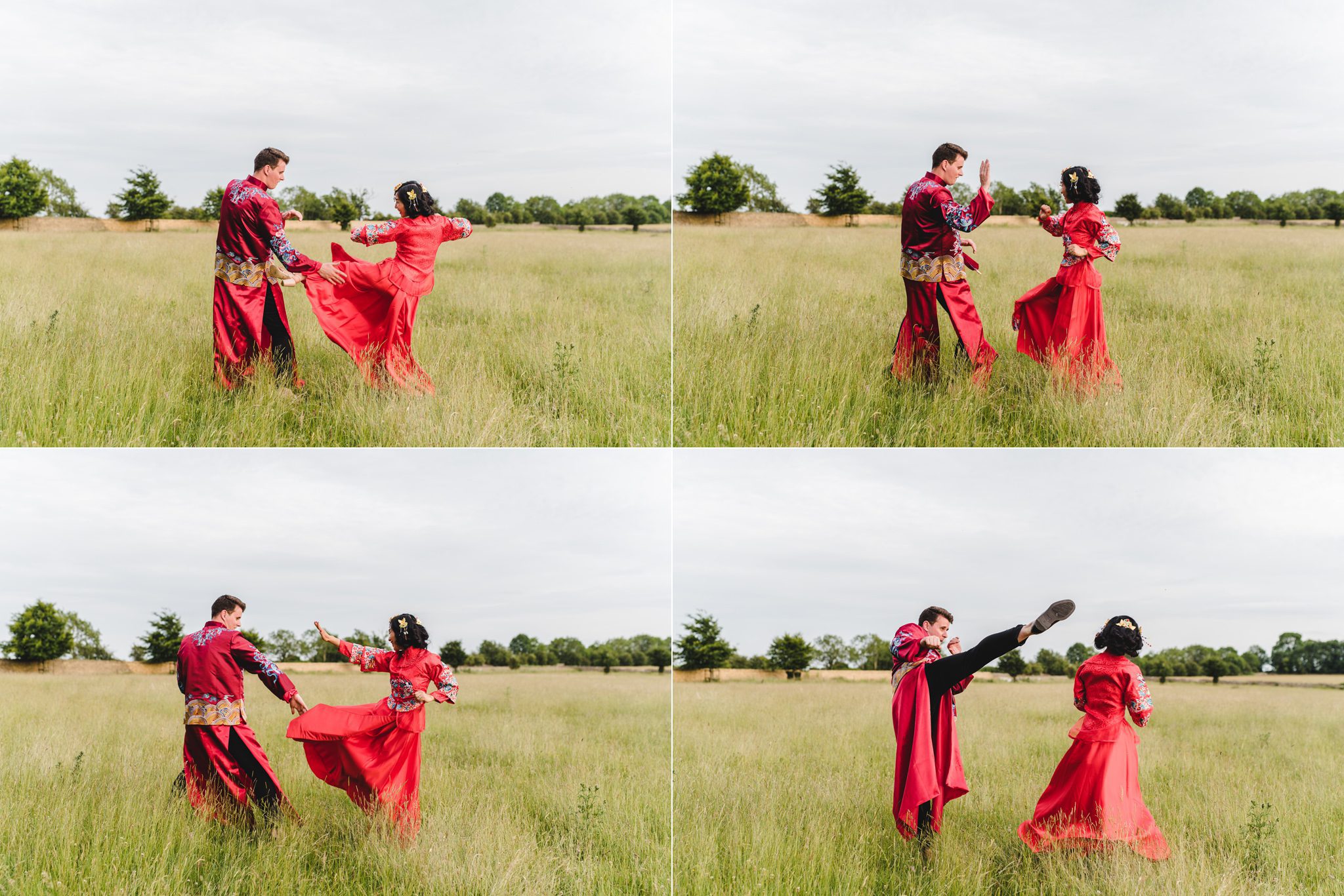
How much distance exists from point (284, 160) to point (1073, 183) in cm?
580

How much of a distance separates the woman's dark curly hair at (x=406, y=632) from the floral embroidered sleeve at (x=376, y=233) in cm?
275

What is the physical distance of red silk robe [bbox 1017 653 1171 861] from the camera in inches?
204

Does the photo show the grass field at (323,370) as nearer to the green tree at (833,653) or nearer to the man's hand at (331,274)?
the man's hand at (331,274)

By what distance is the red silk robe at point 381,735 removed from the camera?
5523mm

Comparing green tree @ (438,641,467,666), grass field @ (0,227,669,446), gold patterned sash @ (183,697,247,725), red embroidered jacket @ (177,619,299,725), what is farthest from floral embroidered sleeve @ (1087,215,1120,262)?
green tree @ (438,641,467,666)

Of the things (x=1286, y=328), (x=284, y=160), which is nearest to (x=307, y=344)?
(x=284, y=160)

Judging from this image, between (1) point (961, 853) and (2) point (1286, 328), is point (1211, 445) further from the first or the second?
(1) point (961, 853)

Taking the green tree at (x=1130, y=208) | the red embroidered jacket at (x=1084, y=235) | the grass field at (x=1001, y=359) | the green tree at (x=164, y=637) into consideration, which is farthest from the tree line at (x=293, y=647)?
the green tree at (x=1130, y=208)

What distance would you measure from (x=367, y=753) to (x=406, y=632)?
0.84 metres

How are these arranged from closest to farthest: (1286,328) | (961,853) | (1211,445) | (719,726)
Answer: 1. (961,853)
2. (1211,445)
3. (1286,328)
4. (719,726)

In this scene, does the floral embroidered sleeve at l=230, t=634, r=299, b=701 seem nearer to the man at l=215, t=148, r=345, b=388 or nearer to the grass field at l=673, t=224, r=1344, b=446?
the man at l=215, t=148, r=345, b=388

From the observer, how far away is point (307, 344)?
707cm

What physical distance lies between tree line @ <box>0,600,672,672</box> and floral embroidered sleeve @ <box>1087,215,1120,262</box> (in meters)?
5.24

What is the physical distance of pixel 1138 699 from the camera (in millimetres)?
5156
